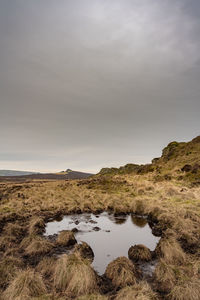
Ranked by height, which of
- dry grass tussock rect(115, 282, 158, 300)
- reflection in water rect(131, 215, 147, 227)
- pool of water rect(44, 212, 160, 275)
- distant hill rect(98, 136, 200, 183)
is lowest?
pool of water rect(44, 212, 160, 275)


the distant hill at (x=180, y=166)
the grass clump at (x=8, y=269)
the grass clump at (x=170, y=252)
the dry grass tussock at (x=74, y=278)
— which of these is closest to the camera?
the dry grass tussock at (x=74, y=278)

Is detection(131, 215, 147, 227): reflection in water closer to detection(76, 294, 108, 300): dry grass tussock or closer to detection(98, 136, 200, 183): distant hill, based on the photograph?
detection(76, 294, 108, 300): dry grass tussock

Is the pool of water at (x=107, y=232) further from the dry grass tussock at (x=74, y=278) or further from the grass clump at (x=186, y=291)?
the grass clump at (x=186, y=291)

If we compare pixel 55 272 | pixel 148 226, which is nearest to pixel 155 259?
pixel 55 272

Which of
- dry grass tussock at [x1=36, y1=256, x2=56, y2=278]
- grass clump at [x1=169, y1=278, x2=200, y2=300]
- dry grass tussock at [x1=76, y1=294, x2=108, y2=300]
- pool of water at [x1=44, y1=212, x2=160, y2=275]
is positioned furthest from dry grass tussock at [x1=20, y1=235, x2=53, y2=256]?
grass clump at [x1=169, y1=278, x2=200, y2=300]

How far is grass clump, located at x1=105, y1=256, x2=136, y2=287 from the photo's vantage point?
8680 millimetres

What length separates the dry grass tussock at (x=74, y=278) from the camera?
26.8 ft

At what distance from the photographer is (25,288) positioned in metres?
7.55

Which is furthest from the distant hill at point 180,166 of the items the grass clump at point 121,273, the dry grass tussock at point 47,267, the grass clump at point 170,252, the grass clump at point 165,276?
the dry grass tussock at point 47,267

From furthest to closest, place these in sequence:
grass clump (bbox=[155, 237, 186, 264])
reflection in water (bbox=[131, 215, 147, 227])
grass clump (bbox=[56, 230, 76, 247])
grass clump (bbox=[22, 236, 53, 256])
→ reflection in water (bbox=[131, 215, 147, 227]), grass clump (bbox=[56, 230, 76, 247]), grass clump (bbox=[22, 236, 53, 256]), grass clump (bbox=[155, 237, 186, 264])

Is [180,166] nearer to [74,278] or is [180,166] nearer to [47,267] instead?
[47,267]

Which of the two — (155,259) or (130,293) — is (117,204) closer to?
(155,259)

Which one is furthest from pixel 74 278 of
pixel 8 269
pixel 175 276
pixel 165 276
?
pixel 175 276

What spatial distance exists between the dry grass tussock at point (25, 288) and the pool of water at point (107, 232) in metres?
3.39
